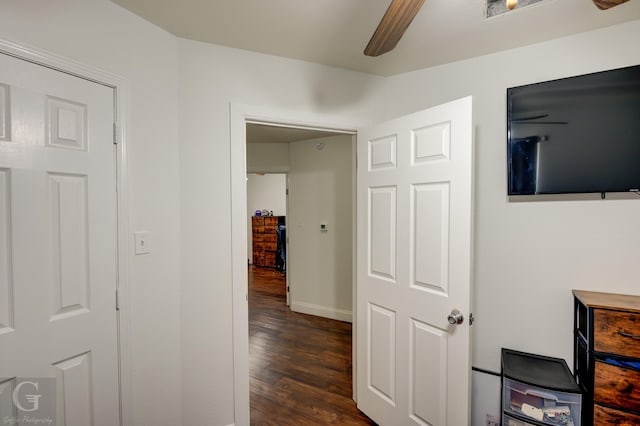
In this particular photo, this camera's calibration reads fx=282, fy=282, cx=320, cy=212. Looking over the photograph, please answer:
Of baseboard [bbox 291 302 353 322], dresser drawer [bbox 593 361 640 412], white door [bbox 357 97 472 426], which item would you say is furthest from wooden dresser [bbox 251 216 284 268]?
dresser drawer [bbox 593 361 640 412]

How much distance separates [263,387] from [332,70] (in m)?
2.47

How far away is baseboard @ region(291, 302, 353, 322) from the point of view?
3642 mm

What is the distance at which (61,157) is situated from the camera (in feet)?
3.76

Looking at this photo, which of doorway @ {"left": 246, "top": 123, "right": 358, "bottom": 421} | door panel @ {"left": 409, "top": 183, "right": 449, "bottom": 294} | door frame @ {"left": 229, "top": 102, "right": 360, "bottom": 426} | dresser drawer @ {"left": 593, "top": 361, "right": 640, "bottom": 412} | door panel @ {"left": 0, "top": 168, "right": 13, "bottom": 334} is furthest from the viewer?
doorway @ {"left": 246, "top": 123, "right": 358, "bottom": 421}

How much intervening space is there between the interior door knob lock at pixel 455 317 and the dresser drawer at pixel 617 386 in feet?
1.93

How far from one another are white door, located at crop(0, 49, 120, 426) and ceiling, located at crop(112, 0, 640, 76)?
57 cm

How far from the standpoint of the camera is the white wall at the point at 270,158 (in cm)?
401

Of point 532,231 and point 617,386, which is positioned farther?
point 532,231

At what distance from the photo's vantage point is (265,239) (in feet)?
22.7

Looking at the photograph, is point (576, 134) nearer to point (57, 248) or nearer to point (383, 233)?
point (383, 233)

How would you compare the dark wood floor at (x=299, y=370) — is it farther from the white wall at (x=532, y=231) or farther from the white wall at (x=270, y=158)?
the white wall at (x=270, y=158)

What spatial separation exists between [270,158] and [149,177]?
8.68 ft

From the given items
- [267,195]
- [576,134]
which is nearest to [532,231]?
[576,134]

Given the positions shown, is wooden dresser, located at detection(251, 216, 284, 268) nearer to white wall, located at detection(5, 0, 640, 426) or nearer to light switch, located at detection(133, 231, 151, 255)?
white wall, located at detection(5, 0, 640, 426)
